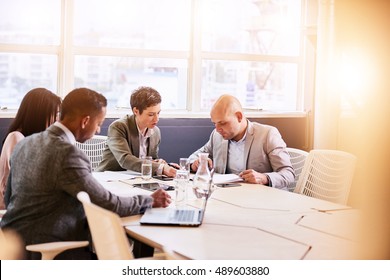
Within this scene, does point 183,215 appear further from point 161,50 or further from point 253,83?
point 253,83

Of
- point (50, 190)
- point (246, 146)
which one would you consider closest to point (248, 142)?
point (246, 146)

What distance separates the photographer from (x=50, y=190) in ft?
6.19

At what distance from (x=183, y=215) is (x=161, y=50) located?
3.19 m

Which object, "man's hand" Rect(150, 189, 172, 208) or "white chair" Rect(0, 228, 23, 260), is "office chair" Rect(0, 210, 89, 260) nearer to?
"white chair" Rect(0, 228, 23, 260)

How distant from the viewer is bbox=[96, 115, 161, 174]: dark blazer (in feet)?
10.8

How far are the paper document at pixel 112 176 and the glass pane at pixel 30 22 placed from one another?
189 centimetres

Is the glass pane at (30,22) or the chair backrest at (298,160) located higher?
the glass pane at (30,22)

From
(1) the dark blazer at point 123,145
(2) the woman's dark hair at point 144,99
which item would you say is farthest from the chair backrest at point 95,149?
(2) the woman's dark hair at point 144,99

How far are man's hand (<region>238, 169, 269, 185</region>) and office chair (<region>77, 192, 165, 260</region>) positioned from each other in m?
1.57

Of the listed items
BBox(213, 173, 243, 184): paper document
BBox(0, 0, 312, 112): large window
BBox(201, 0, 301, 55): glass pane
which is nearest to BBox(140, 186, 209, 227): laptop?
BBox(213, 173, 243, 184): paper document

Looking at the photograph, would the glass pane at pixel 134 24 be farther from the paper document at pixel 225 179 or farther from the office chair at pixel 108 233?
the office chair at pixel 108 233

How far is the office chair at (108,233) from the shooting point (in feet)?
4.29
